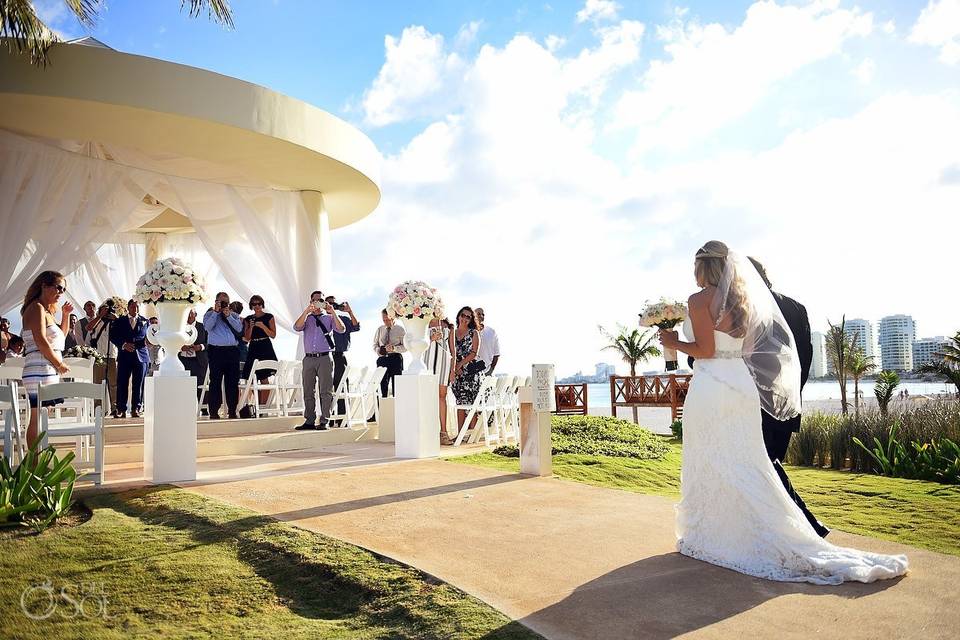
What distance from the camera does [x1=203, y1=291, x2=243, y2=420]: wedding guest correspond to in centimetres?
1091

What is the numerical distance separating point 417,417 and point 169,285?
3.19 metres

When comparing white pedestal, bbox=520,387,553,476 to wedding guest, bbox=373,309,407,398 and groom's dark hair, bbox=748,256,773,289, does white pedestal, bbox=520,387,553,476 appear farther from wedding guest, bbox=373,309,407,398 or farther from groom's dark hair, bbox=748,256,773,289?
wedding guest, bbox=373,309,407,398

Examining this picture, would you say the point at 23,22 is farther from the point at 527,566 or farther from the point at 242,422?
the point at 527,566

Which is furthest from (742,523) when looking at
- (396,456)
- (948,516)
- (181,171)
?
(181,171)

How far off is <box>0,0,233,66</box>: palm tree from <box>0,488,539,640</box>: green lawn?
660 centimetres

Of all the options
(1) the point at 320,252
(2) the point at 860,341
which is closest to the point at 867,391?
(2) the point at 860,341

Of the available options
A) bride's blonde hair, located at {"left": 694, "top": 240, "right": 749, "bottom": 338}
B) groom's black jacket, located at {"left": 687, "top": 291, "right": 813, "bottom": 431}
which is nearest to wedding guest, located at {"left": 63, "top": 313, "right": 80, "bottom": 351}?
bride's blonde hair, located at {"left": 694, "top": 240, "right": 749, "bottom": 338}

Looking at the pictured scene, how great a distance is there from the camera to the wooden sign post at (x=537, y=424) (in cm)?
773

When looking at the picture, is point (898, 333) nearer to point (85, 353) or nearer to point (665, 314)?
point (85, 353)

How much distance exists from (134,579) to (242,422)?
673cm

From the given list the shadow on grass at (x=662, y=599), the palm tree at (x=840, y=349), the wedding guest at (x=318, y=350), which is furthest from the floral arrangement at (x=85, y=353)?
the palm tree at (x=840, y=349)

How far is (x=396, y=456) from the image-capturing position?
884 cm

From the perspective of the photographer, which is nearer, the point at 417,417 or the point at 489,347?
the point at 417,417

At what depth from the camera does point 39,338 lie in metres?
6.64
